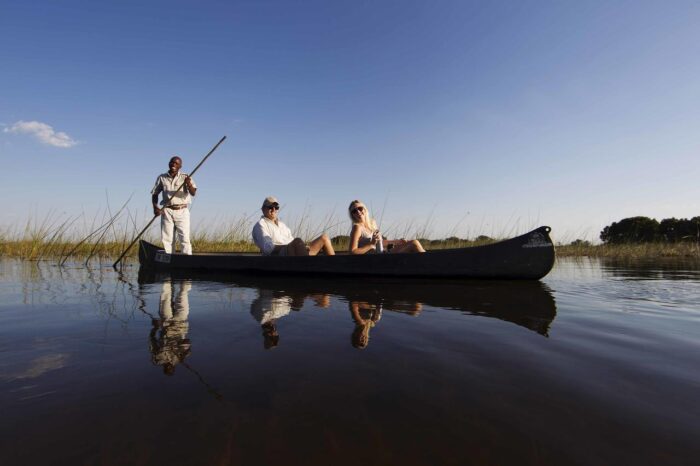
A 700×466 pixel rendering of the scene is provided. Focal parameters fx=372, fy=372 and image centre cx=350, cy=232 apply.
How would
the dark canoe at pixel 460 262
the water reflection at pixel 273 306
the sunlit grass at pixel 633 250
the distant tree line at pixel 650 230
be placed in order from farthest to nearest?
the distant tree line at pixel 650 230, the sunlit grass at pixel 633 250, the dark canoe at pixel 460 262, the water reflection at pixel 273 306

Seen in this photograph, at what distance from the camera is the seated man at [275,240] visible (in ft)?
19.1

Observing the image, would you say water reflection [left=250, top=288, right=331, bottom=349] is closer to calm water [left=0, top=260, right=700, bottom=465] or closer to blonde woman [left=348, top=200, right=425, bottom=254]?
calm water [left=0, top=260, right=700, bottom=465]

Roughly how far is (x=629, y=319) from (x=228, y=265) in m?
5.47

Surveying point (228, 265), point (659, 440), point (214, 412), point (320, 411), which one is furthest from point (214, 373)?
point (228, 265)

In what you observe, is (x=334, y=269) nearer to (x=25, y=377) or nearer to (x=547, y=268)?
(x=547, y=268)

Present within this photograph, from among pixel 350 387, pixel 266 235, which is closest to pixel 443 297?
pixel 350 387

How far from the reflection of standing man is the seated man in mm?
2609

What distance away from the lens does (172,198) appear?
23.7 feet

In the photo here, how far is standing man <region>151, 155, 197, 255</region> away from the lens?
728 centimetres

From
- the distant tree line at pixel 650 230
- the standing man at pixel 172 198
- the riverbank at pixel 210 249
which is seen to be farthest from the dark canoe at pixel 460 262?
the distant tree line at pixel 650 230

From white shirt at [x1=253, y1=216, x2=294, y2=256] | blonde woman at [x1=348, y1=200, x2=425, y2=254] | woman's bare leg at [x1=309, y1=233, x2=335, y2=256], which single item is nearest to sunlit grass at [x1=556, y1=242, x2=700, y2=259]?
blonde woman at [x1=348, y1=200, x2=425, y2=254]

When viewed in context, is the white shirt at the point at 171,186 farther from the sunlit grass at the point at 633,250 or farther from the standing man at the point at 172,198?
the sunlit grass at the point at 633,250

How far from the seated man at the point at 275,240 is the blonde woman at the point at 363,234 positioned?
49cm

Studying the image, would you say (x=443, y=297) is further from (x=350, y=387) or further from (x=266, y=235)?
(x=266, y=235)
